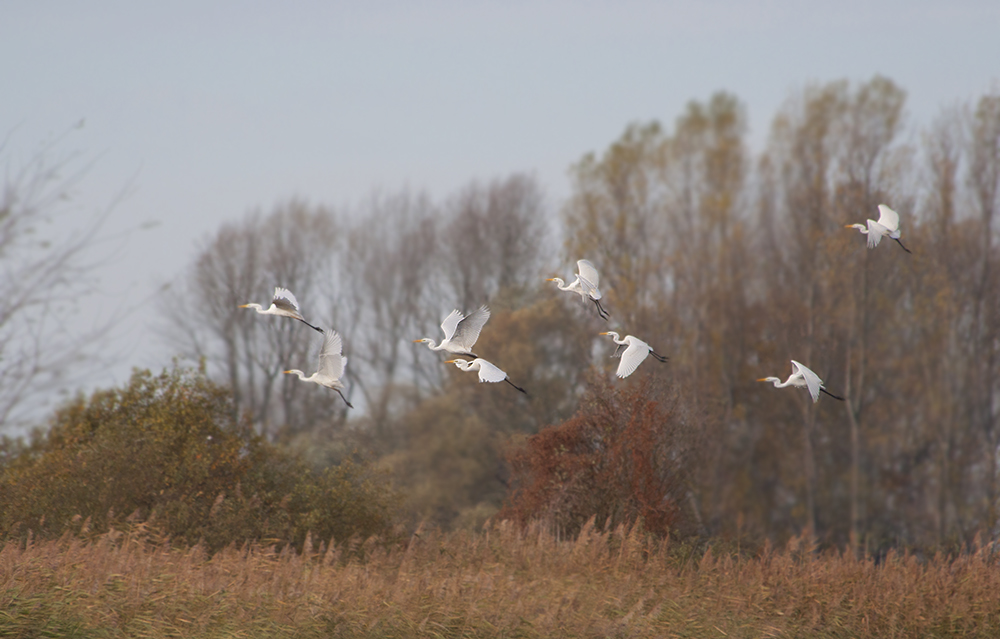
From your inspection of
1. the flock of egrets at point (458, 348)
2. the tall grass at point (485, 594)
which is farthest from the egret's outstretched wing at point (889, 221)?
the tall grass at point (485, 594)

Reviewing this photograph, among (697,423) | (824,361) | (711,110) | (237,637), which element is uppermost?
(711,110)

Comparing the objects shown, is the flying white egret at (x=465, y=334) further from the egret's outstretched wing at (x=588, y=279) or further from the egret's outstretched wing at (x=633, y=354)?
the egret's outstretched wing at (x=633, y=354)

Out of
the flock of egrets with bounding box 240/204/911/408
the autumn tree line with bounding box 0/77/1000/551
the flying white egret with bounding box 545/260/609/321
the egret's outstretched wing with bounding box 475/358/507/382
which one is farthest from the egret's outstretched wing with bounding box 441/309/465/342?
the autumn tree line with bounding box 0/77/1000/551

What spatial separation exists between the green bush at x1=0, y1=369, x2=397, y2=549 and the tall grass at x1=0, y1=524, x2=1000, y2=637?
131 cm

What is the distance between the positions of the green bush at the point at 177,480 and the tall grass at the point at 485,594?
4.31 feet

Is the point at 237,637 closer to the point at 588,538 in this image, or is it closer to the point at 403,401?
the point at 588,538

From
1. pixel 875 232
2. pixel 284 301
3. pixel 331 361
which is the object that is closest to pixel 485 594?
pixel 331 361

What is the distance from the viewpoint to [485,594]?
32.2 ft

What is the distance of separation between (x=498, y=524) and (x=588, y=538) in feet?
5.94

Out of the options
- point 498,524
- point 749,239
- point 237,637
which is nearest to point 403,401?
point 749,239

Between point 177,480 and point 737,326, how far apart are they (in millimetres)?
18131

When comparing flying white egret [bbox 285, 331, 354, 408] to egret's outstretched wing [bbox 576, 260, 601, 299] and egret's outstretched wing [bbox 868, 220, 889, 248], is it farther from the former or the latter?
egret's outstretched wing [bbox 868, 220, 889, 248]

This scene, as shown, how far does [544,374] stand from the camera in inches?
987

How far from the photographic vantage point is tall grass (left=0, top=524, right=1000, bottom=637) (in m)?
8.85
